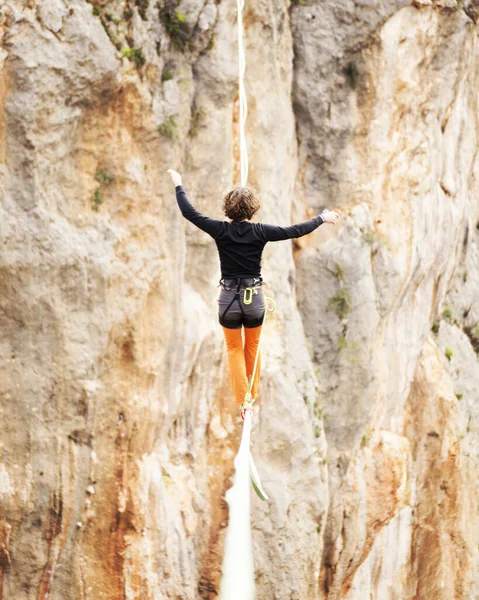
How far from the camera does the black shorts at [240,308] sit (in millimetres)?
9445

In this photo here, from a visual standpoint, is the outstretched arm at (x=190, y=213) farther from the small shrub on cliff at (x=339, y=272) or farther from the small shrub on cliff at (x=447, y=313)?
the small shrub on cliff at (x=447, y=313)

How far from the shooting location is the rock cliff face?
11539 millimetres

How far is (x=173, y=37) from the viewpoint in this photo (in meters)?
12.2

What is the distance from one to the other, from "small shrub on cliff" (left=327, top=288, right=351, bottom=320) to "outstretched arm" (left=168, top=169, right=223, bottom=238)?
234 inches

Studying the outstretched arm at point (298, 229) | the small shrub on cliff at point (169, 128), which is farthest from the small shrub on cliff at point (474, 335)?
the outstretched arm at point (298, 229)

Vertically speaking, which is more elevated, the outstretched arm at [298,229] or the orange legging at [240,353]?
the outstretched arm at [298,229]

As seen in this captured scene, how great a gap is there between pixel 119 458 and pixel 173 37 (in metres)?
4.97

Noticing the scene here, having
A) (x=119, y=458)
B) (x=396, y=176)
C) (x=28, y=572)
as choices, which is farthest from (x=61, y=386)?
(x=396, y=176)

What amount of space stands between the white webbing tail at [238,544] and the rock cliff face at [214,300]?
0.17 metres

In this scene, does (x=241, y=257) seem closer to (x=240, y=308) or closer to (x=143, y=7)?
(x=240, y=308)

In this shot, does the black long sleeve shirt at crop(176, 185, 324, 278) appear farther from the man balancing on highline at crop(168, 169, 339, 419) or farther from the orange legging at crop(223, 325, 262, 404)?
the orange legging at crop(223, 325, 262, 404)

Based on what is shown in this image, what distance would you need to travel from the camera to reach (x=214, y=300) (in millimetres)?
13234

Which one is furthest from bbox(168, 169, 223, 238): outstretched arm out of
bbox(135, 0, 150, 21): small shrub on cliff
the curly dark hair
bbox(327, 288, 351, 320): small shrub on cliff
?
bbox(327, 288, 351, 320): small shrub on cliff

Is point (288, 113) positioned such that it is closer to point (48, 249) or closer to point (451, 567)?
point (48, 249)
